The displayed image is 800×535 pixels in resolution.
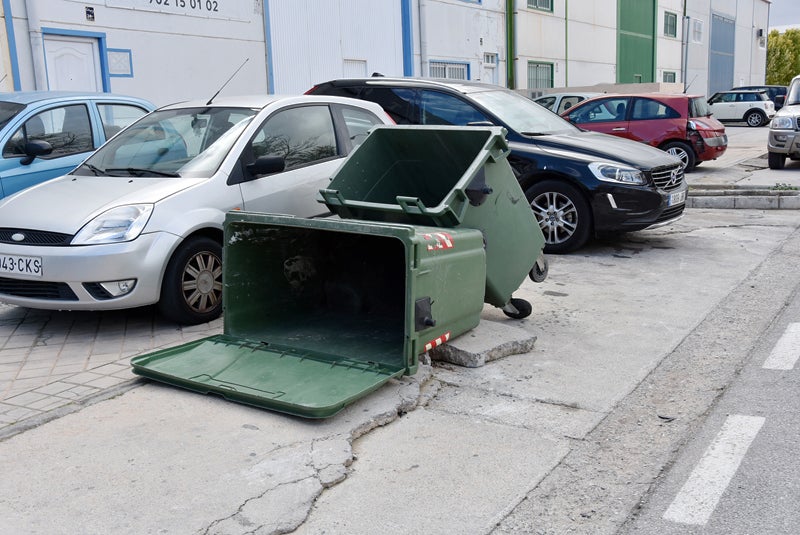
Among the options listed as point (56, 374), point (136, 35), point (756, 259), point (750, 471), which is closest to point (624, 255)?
point (756, 259)

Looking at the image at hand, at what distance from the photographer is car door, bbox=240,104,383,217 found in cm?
662

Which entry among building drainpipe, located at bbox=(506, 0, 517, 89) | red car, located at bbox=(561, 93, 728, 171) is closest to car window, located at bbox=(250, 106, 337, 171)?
red car, located at bbox=(561, 93, 728, 171)

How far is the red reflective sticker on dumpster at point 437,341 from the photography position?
5035 millimetres

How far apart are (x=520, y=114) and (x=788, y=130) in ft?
29.5

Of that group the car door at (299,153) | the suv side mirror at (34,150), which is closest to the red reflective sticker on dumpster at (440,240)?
the car door at (299,153)

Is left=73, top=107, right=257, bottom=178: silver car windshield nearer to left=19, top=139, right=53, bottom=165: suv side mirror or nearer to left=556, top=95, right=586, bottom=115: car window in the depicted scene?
left=19, top=139, right=53, bottom=165: suv side mirror

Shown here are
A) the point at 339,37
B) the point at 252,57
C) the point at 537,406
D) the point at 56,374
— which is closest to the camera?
the point at 537,406

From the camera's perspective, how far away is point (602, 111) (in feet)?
52.0

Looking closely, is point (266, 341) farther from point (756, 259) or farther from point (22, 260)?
point (756, 259)

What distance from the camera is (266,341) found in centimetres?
543

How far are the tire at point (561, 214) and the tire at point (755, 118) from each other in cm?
2854

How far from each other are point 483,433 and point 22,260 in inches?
138

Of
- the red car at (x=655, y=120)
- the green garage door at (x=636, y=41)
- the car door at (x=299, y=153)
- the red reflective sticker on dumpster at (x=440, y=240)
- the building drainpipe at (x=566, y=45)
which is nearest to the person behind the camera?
the red reflective sticker on dumpster at (x=440, y=240)

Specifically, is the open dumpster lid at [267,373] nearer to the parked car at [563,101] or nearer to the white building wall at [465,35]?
the parked car at [563,101]
